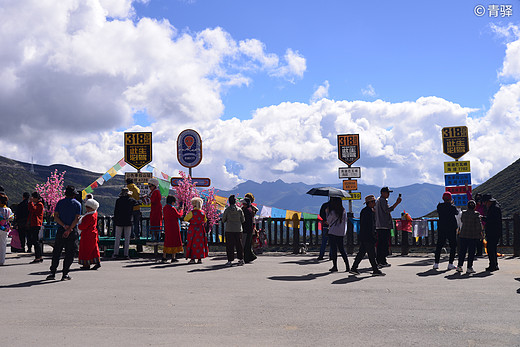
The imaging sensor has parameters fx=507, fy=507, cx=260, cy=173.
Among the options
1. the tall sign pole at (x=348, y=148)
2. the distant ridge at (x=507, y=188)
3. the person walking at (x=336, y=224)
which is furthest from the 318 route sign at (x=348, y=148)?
the distant ridge at (x=507, y=188)

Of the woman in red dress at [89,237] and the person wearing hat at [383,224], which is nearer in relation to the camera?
the woman in red dress at [89,237]

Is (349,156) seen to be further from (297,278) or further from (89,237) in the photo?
(89,237)

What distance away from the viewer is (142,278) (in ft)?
36.3

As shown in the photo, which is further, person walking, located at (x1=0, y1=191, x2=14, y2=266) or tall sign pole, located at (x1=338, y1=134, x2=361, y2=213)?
tall sign pole, located at (x1=338, y1=134, x2=361, y2=213)

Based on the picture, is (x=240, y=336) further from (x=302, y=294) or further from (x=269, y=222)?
(x=269, y=222)

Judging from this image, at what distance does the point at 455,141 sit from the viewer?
754 inches

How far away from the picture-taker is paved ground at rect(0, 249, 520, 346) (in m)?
5.82

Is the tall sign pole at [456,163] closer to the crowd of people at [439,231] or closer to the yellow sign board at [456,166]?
the yellow sign board at [456,166]

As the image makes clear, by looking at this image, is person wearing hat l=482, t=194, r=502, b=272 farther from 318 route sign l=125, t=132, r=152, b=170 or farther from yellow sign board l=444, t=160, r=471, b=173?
318 route sign l=125, t=132, r=152, b=170

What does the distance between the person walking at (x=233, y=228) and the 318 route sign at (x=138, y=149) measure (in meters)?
10.7

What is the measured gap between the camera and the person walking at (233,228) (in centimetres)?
1389

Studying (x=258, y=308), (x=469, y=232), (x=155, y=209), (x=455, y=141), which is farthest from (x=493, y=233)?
(x=155, y=209)

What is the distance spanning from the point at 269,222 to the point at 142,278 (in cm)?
786

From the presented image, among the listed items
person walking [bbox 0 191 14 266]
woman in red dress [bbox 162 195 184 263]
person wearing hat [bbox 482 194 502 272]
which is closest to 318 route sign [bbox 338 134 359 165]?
person wearing hat [bbox 482 194 502 272]
